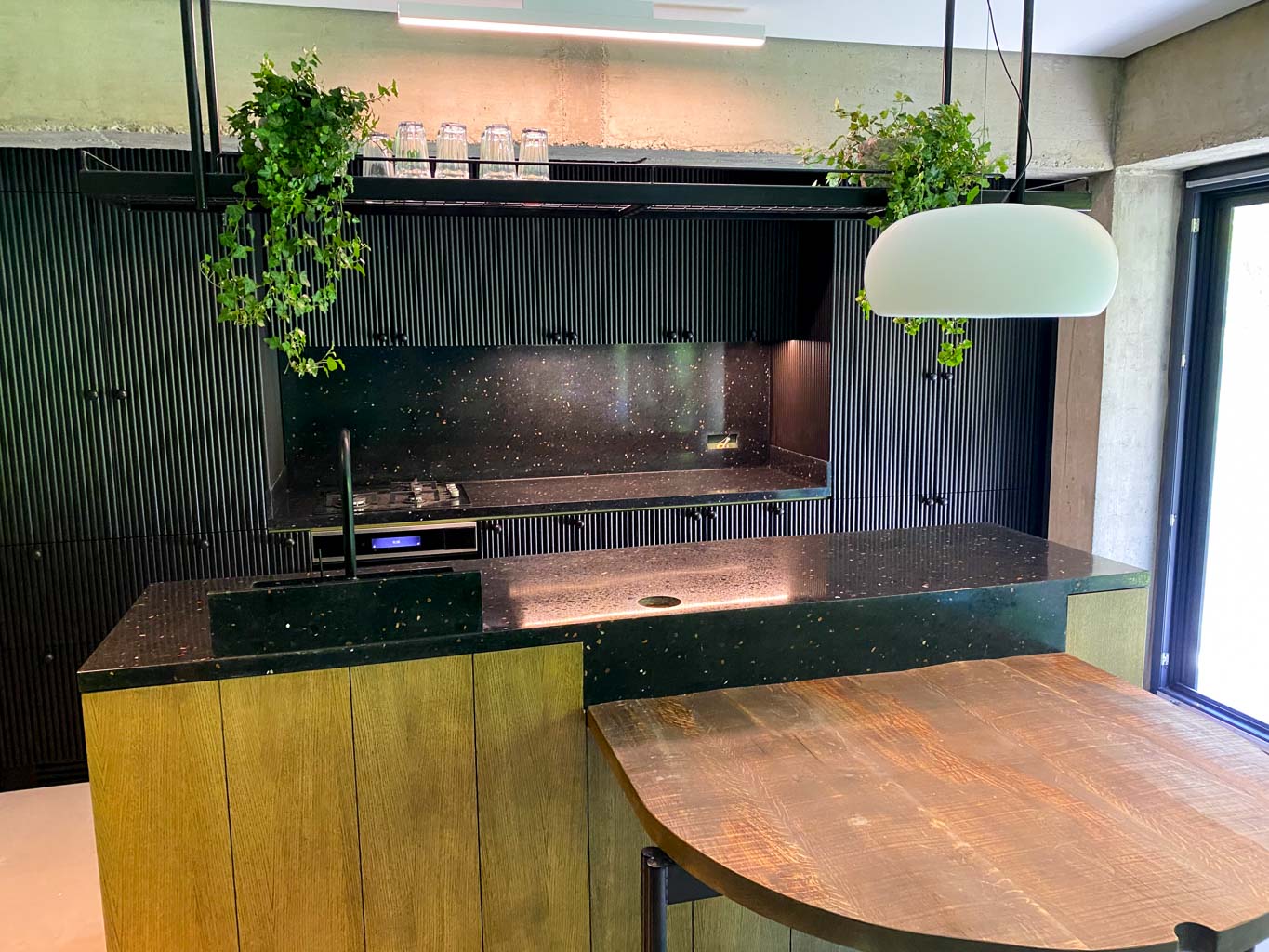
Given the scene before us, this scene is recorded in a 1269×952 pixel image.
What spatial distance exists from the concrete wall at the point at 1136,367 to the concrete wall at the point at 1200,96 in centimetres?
19

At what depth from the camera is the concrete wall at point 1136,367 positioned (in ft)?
13.8

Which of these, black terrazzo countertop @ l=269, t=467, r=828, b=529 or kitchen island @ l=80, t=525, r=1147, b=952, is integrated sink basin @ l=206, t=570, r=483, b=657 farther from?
black terrazzo countertop @ l=269, t=467, r=828, b=529

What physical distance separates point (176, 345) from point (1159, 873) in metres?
3.68

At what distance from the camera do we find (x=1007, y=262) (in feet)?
5.41

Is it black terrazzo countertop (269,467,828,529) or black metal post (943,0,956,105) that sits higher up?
black metal post (943,0,956,105)

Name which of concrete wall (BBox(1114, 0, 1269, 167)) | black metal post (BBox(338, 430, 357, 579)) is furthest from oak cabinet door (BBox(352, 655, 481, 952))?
concrete wall (BBox(1114, 0, 1269, 167))

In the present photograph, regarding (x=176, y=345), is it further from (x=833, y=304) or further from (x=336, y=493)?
(x=833, y=304)

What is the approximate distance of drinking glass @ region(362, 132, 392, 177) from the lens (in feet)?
7.90

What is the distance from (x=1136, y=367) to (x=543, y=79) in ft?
9.35

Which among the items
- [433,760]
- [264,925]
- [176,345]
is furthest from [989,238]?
[176,345]

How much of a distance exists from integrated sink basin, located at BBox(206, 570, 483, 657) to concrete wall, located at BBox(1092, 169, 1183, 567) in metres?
3.28

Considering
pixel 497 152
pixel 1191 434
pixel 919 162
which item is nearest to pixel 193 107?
pixel 497 152

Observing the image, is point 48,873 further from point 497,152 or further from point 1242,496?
point 1242,496

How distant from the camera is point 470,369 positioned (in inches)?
182
